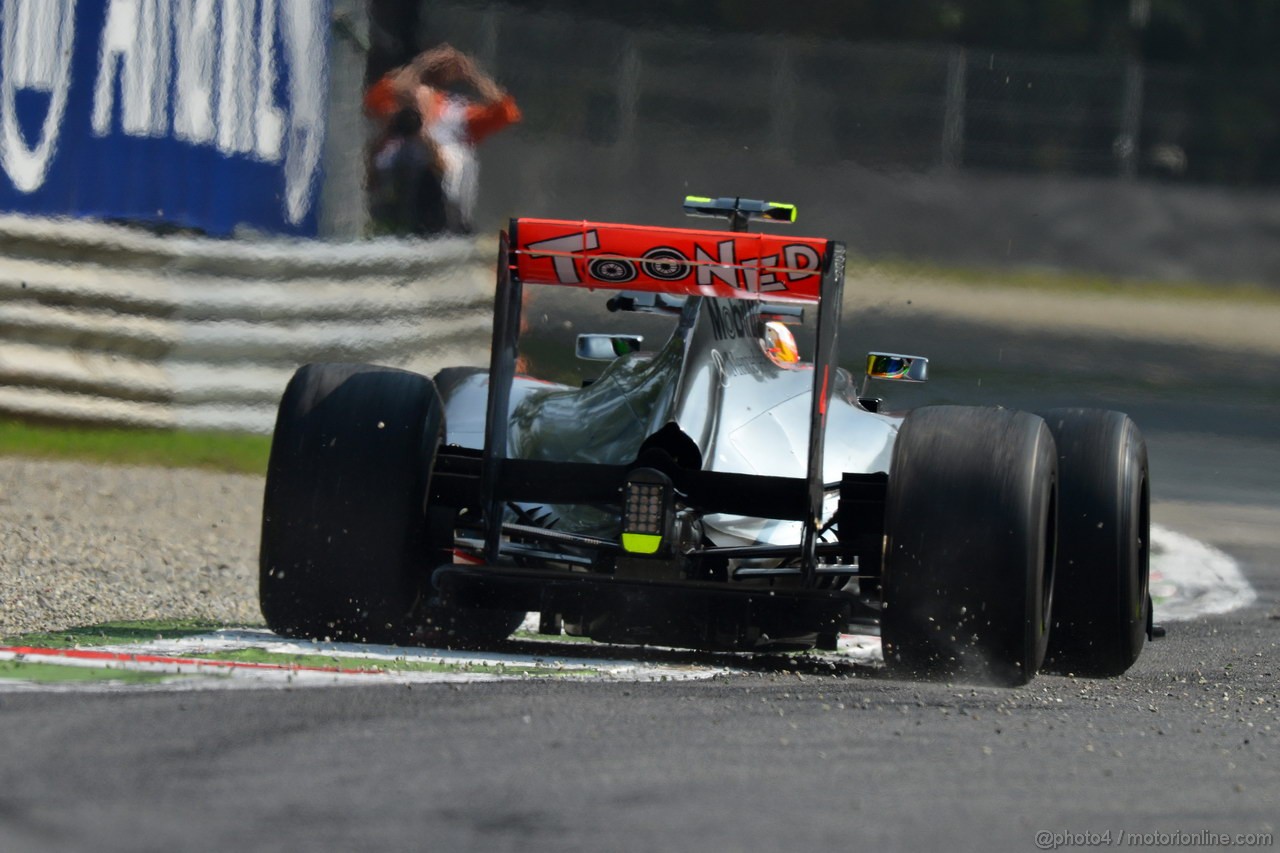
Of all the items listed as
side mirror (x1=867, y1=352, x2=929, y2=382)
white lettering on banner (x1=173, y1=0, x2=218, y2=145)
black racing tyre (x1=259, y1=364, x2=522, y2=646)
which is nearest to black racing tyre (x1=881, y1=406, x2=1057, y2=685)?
side mirror (x1=867, y1=352, x2=929, y2=382)

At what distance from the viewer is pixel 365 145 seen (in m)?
13.0

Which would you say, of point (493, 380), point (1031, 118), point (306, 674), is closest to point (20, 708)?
point (306, 674)

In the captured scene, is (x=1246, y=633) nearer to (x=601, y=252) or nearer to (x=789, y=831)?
(x=601, y=252)

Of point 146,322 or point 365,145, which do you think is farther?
point 365,145

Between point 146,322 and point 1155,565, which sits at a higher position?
point 146,322

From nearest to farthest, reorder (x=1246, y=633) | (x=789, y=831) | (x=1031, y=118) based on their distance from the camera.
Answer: (x=789, y=831)
(x=1246, y=633)
(x=1031, y=118)

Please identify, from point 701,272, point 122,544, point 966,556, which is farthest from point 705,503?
point 122,544

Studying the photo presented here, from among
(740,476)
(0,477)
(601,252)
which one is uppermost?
(601,252)

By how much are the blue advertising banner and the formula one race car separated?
21.0 feet

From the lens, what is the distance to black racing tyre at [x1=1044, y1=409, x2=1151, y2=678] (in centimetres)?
625

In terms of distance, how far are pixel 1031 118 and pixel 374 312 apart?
515 cm

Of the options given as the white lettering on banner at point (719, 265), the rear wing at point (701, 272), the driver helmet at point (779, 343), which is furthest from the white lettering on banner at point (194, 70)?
the white lettering on banner at point (719, 265)

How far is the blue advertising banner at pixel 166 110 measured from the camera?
482 inches

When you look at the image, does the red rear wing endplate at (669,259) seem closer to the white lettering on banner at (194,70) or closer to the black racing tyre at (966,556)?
the black racing tyre at (966,556)
